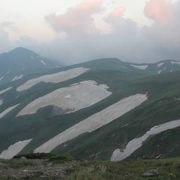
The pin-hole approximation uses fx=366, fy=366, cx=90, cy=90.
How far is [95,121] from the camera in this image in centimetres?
12875

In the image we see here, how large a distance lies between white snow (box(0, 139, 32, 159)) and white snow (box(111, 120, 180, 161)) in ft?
180

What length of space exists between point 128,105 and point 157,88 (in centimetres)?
2905

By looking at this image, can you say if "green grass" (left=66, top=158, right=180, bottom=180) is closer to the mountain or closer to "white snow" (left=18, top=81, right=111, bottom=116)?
the mountain

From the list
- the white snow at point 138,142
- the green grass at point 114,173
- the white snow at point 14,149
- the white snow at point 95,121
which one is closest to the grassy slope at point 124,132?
the white snow at point 138,142

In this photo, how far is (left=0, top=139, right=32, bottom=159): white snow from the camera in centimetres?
12807

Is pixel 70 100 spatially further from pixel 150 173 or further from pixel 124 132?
pixel 150 173

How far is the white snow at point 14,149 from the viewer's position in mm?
128075

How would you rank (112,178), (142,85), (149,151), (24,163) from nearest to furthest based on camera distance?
(112,178)
(24,163)
(149,151)
(142,85)

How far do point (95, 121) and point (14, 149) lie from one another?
3264cm

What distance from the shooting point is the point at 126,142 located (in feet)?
292

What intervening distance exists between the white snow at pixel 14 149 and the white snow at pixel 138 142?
2160 inches

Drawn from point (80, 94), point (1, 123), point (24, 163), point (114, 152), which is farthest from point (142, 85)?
point (24, 163)

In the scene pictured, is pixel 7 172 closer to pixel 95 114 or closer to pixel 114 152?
pixel 114 152

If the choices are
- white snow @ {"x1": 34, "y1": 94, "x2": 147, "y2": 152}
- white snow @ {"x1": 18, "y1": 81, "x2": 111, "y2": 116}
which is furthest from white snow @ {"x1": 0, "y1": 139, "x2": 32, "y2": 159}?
white snow @ {"x1": 18, "y1": 81, "x2": 111, "y2": 116}
